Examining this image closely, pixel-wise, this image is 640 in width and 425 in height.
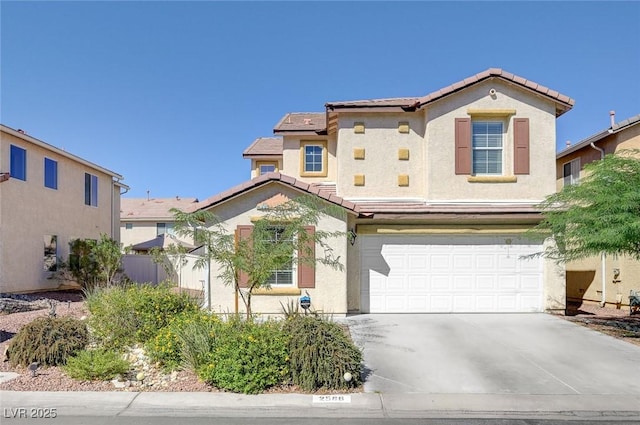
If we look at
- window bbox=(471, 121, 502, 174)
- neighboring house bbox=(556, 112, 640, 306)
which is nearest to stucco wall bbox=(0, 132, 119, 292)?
window bbox=(471, 121, 502, 174)

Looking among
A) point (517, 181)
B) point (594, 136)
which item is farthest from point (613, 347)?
point (594, 136)

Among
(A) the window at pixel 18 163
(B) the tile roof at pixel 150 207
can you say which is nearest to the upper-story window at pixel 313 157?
(A) the window at pixel 18 163

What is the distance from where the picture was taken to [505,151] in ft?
43.1

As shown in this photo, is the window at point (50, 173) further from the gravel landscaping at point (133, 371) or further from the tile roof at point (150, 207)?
the tile roof at point (150, 207)

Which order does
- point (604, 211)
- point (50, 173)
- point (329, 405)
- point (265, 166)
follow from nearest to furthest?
point (329, 405)
point (604, 211)
point (50, 173)
point (265, 166)

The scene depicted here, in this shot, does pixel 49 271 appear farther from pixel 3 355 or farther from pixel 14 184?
pixel 3 355

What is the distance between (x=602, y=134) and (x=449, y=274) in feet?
27.3

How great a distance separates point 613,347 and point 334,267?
682cm

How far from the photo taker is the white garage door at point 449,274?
40.3 ft

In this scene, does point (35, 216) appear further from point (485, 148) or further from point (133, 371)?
point (485, 148)

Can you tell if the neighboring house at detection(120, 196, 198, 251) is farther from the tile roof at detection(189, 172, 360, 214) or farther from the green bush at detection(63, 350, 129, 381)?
the green bush at detection(63, 350, 129, 381)

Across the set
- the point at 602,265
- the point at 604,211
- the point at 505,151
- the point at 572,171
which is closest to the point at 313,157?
the point at 505,151

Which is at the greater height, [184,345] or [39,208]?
[39,208]

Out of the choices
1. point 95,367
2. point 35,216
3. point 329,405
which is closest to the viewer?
point 329,405
